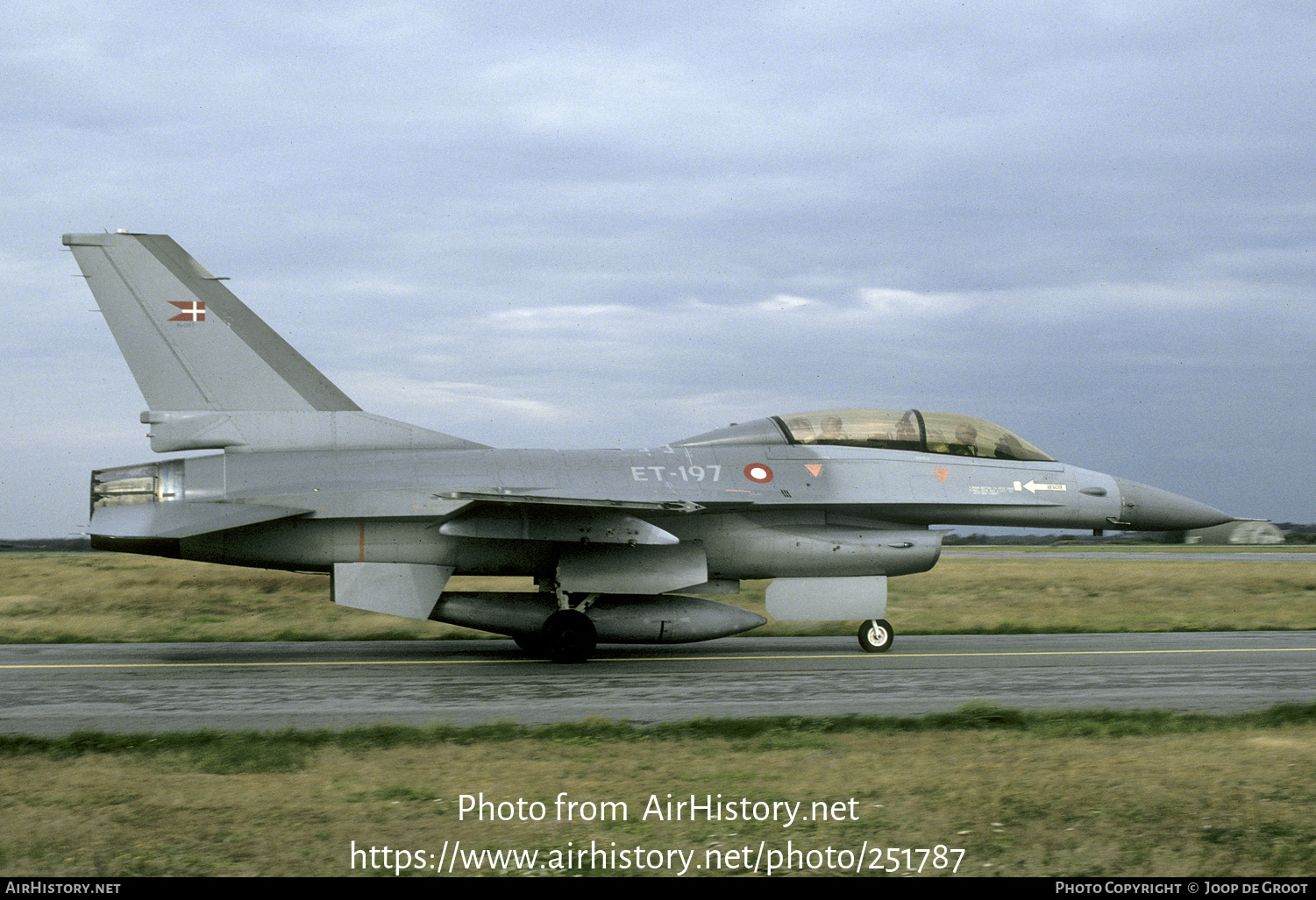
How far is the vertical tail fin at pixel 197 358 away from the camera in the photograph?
1323 centimetres

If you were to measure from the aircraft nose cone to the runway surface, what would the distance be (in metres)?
1.73

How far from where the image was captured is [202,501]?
12.8 m

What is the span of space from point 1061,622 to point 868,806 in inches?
569

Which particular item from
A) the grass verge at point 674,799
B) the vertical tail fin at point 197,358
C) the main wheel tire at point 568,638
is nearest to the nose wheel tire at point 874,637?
the main wheel tire at point 568,638

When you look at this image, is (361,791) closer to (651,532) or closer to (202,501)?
(651,532)

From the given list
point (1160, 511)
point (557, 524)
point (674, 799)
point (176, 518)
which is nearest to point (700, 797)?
point (674, 799)

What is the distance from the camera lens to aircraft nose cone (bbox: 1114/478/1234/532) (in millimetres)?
14914

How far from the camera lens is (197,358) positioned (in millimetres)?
13359

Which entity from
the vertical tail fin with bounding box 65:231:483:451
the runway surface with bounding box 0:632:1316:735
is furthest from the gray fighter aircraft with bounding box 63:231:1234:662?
the runway surface with bounding box 0:632:1316:735

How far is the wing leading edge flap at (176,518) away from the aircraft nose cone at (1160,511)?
1131cm

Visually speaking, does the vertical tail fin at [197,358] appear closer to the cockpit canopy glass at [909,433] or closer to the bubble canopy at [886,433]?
the bubble canopy at [886,433]

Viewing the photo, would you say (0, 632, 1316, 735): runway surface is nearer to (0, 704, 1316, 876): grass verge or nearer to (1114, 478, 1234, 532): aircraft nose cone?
(0, 704, 1316, 876): grass verge
